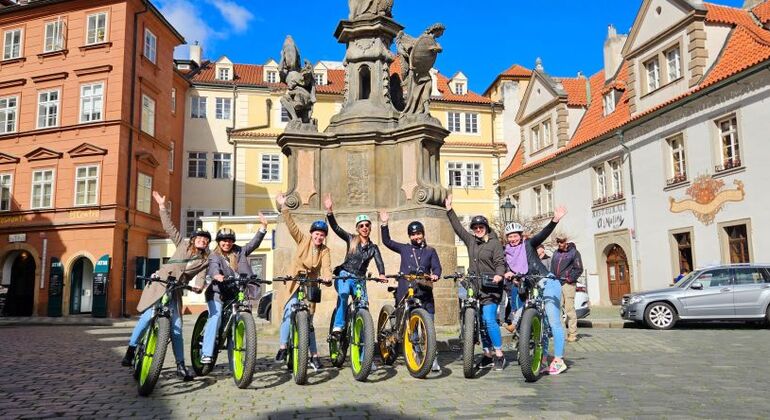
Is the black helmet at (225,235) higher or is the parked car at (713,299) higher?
the black helmet at (225,235)

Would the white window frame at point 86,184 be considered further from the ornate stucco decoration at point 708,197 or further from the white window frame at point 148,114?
the ornate stucco decoration at point 708,197

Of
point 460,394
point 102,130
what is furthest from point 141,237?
point 460,394

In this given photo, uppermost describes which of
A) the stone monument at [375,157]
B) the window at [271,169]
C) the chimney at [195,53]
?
the chimney at [195,53]

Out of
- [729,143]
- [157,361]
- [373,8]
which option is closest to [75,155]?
[373,8]

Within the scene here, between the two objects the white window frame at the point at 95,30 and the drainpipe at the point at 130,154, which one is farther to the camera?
the white window frame at the point at 95,30

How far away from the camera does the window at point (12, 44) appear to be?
30.7 m

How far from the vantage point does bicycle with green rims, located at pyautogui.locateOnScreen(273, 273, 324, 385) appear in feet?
20.9

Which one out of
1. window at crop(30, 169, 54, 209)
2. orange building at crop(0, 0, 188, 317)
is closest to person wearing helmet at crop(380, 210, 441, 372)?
orange building at crop(0, 0, 188, 317)

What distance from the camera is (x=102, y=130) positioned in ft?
93.5

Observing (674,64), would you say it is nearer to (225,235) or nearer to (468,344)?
(468,344)

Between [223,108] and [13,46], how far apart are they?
12.4 m

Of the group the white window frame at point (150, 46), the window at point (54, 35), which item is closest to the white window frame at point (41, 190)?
the window at point (54, 35)

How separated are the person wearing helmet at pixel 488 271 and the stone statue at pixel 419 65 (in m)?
4.14

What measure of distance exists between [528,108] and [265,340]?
93.1 ft
